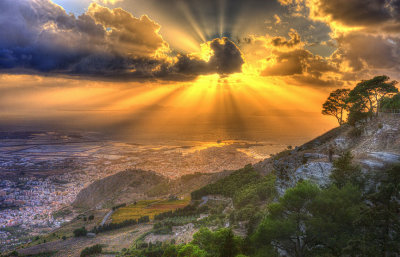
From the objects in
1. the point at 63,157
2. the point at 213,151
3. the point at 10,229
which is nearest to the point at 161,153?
the point at 213,151

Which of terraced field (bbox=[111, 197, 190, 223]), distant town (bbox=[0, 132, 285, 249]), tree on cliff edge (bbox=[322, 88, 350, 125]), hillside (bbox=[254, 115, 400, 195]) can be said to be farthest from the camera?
distant town (bbox=[0, 132, 285, 249])

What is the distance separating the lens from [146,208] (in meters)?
53.3

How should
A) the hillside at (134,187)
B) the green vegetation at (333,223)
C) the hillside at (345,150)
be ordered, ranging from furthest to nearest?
the hillside at (134,187) → the hillside at (345,150) → the green vegetation at (333,223)

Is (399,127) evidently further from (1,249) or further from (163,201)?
(1,249)

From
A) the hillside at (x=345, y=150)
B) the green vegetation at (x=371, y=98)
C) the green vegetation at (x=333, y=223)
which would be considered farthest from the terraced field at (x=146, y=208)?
the green vegetation at (x=371, y=98)

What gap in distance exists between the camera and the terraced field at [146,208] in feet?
159

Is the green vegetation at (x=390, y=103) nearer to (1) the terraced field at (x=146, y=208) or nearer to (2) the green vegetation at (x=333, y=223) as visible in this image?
(2) the green vegetation at (x=333, y=223)

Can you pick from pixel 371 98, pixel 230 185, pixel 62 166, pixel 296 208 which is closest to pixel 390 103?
pixel 371 98

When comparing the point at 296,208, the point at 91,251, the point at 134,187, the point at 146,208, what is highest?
the point at 296,208

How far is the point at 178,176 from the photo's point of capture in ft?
257

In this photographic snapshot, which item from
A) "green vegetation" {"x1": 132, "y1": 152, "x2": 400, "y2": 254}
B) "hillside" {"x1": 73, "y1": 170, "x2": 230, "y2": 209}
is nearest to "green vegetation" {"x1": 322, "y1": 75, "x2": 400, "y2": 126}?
"green vegetation" {"x1": 132, "y1": 152, "x2": 400, "y2": 254}

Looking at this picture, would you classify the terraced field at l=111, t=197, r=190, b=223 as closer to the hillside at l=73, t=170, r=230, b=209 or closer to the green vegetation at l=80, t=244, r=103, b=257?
the hillside at l=73, t=170, r=230, b=209

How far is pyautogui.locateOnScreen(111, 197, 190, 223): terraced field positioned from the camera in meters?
48.3

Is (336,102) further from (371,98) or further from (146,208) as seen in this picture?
(146,208)
